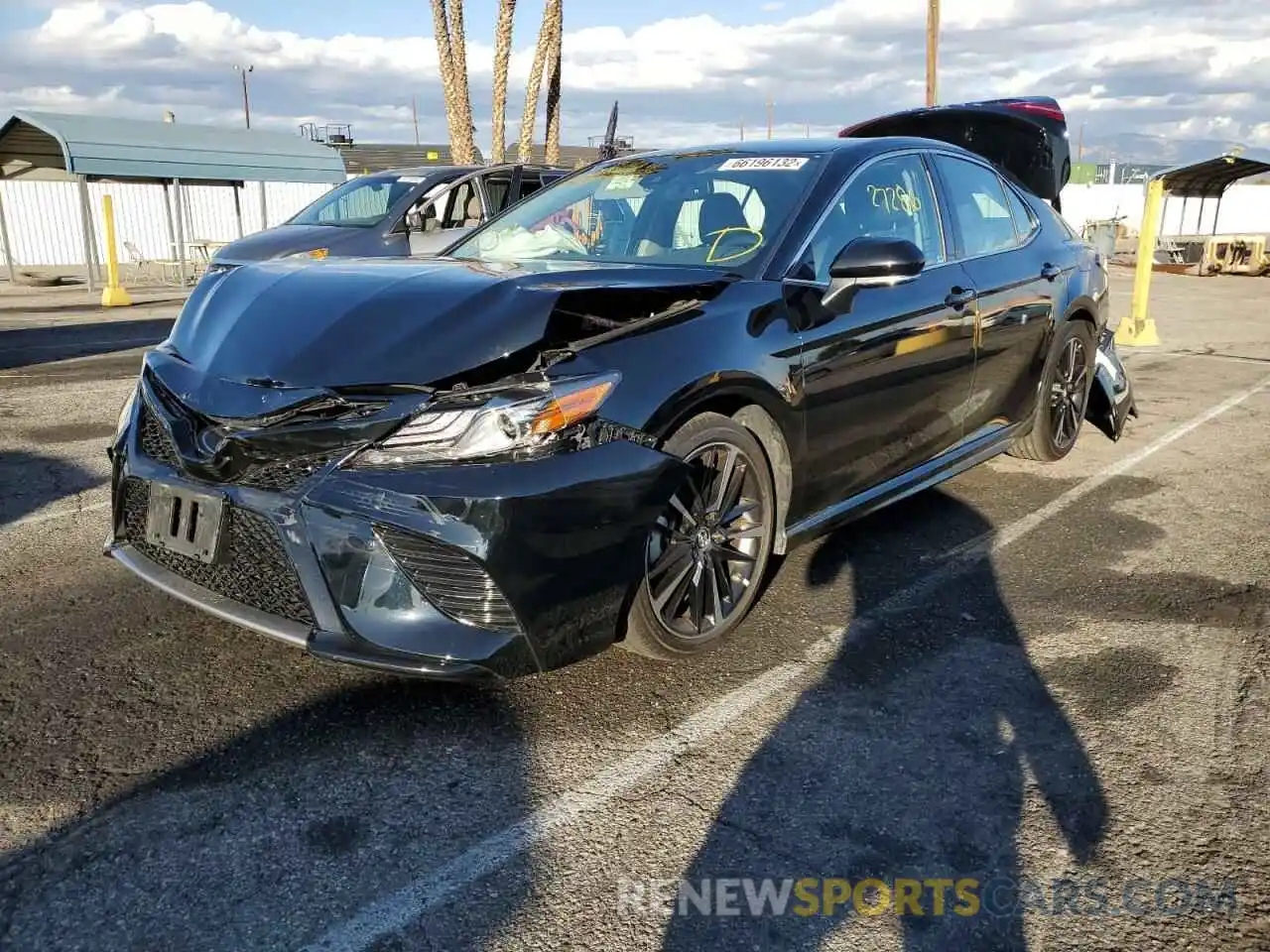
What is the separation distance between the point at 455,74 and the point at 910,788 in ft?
76.6

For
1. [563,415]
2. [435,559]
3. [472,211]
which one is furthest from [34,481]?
[472,211]

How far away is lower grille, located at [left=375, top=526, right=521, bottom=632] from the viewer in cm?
256

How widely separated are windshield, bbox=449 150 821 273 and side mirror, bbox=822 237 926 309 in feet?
0.92

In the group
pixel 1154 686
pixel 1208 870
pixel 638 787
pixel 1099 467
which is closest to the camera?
pixel 1208 870

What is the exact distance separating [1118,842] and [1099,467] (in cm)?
389

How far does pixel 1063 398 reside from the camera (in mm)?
5598

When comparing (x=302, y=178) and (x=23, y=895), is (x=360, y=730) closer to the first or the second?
(x=23, y=895)

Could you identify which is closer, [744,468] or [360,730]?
[360,730]

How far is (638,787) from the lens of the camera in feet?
8.54

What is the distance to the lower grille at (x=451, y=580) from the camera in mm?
2559

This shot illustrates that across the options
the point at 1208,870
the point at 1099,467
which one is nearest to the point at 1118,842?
the point at 1208,870

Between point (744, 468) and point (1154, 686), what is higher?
point (744, 468)

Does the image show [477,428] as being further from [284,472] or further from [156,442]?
[156,442]

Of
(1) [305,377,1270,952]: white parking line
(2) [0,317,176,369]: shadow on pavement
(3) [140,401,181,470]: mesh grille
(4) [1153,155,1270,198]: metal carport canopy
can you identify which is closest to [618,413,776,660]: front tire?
(1) [305,377,1270,952]: white parking line
